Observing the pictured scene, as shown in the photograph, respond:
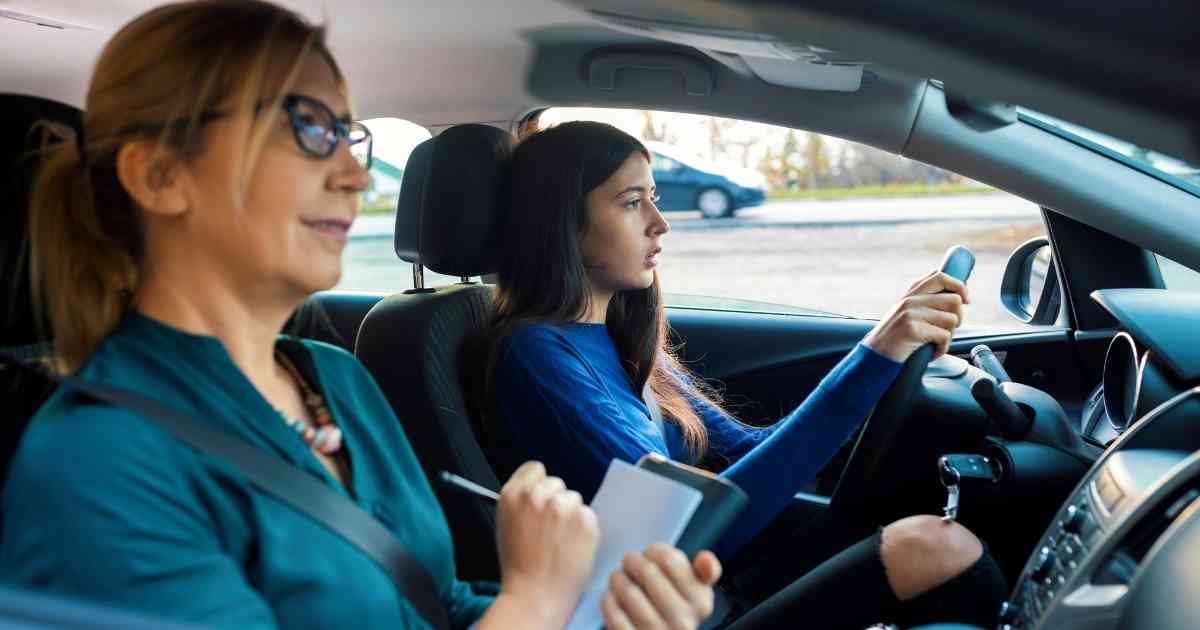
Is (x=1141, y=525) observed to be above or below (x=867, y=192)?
above

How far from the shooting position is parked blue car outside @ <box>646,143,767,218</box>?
222 inches

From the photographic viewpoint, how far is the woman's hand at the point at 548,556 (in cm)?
115

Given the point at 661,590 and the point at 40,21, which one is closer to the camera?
the point at 661,590

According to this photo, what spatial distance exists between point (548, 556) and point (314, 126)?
0.48 metres

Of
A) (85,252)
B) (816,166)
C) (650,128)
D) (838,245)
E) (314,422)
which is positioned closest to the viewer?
(85,252)

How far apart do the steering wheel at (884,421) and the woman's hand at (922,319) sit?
0.07ft

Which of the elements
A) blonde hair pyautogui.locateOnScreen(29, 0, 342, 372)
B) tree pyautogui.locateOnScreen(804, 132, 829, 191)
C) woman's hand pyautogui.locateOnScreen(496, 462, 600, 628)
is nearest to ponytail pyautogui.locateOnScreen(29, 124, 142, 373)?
blonde hair pyautogui.locateOnScreen(29, 0, 342, 372)

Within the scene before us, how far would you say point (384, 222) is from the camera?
3600 mm

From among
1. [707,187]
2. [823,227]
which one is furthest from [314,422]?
[823,227]

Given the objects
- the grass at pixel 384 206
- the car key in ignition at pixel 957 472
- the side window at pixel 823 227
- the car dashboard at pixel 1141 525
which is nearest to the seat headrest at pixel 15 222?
the car dashboard at pixel 1141 525

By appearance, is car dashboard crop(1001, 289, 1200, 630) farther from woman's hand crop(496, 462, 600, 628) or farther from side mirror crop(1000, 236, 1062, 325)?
side mirror crop(1000, 236, 1062, 325)

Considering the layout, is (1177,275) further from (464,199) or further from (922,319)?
(464,199)

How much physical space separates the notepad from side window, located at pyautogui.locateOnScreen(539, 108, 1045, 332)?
3453 millimetres

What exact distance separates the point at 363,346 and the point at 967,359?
52.6 inches
